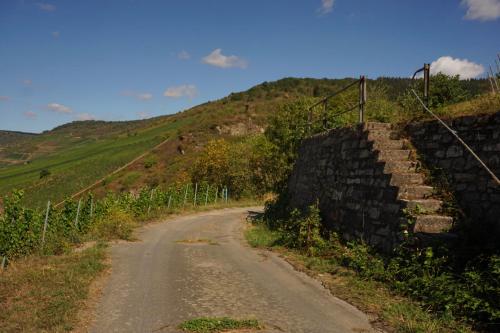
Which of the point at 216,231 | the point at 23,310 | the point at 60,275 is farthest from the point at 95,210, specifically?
the point at 23,310

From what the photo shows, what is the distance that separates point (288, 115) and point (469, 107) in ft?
86.3

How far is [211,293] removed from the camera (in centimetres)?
708

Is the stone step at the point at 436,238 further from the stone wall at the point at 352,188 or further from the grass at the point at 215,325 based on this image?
the grass at the point at 215,325

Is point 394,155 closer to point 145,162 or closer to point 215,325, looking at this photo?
point 215,325

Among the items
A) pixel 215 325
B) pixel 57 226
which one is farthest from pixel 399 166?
pixel 57 226

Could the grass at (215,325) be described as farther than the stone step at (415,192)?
No

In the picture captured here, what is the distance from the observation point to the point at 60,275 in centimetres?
778

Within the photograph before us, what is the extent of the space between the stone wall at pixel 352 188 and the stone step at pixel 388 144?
0.14 meters

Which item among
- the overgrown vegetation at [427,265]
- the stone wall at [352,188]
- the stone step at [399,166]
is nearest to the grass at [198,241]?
the overgrown vegetation at [427,265]

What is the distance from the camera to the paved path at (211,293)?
5641 millimetres

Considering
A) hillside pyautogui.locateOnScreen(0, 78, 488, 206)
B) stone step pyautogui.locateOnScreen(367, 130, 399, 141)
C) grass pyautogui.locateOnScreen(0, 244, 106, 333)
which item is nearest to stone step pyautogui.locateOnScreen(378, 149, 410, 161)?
stone step pyautogui.locateOnScreen(367, 130, 399, 141)

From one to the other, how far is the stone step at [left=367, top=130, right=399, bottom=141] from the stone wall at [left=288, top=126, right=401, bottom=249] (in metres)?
0.13

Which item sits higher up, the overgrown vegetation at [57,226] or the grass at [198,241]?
the overgrown vegetation at [57,226]

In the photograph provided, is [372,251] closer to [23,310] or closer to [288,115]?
[23,310]
